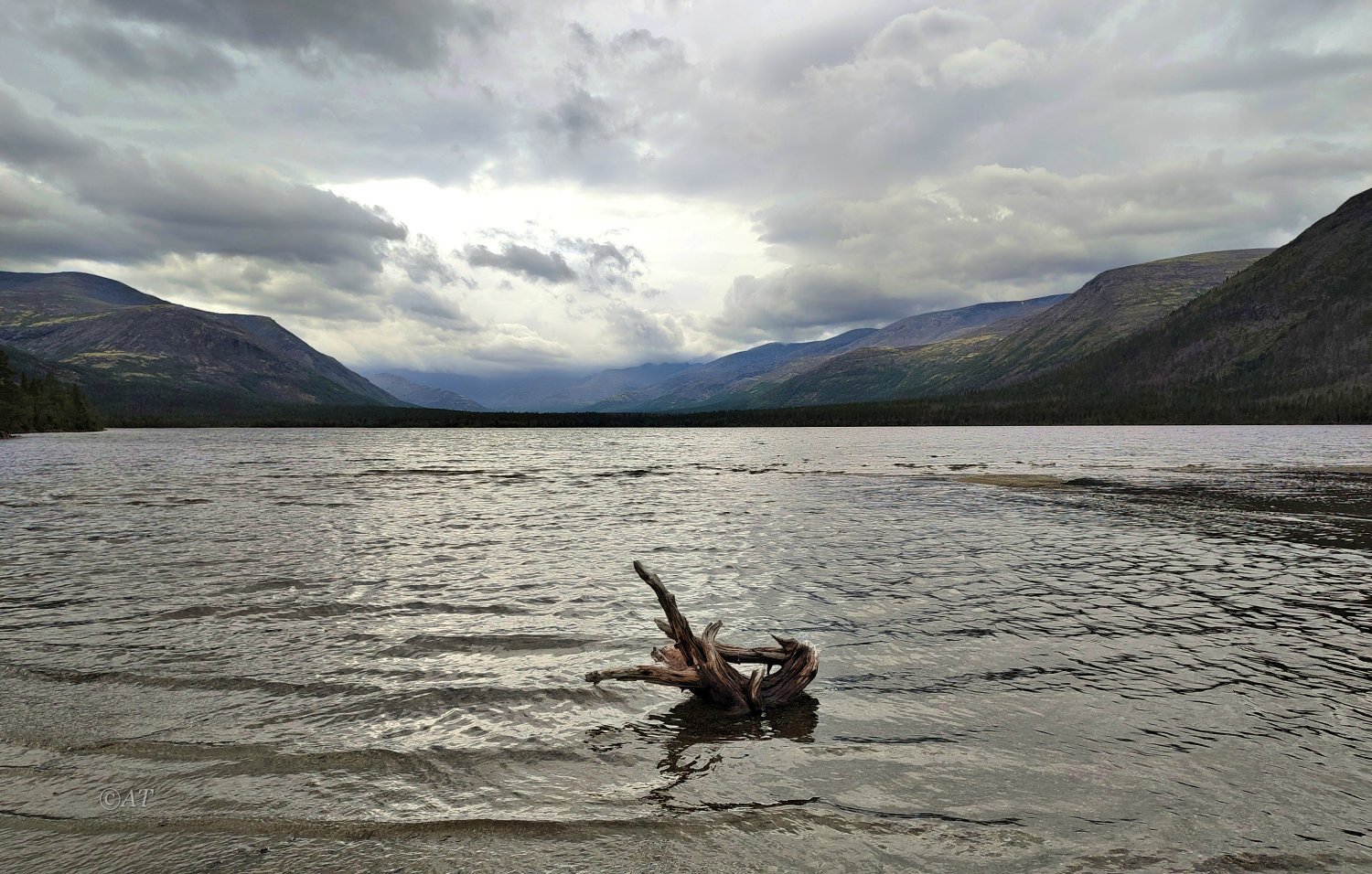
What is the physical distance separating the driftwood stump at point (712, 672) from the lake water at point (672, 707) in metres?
0.63

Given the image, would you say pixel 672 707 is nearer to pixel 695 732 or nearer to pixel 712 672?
pixel 712 672

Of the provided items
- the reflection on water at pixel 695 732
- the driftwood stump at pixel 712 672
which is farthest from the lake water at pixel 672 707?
the driftwood stump at pixel 712 672

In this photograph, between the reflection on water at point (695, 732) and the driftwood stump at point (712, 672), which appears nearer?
the reflection on water at point (695, 732)

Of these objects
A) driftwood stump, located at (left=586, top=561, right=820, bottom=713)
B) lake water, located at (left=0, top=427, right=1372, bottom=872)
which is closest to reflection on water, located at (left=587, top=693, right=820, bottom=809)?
lake water, located at (left=0, top=427, right=1372, bottom=872)

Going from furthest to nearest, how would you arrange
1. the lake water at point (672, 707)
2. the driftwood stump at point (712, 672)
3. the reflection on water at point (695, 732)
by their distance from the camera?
the driftwood stump at point (712, 672) → the reflection on water at point (695, 732) → the lake water at point (672, 707)

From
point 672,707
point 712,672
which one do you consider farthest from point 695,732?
point 672,707

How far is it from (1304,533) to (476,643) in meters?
41.2

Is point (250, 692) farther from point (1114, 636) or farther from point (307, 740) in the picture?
point (1114, 636)

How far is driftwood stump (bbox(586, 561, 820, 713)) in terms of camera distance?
13805 millimetres

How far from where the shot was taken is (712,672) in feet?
45.3

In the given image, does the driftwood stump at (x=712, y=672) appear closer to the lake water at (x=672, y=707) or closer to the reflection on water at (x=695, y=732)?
the reflection on water at (x=695, y=732)

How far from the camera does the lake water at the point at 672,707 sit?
9102 millimetres

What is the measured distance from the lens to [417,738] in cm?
1223

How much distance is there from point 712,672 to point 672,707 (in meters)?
1.20
